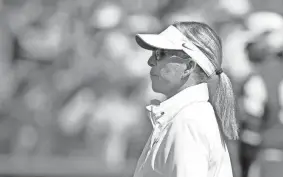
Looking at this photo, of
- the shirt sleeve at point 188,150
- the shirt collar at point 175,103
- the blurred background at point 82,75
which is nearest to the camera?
the shirt sleeve at point 188,150

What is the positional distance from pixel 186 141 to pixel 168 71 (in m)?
0.25

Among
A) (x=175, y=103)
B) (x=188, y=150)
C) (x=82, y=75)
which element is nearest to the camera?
(x=188, y=150)

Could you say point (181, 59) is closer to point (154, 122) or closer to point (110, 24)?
point (154, 122)

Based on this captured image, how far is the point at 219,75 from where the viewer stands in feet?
10.6

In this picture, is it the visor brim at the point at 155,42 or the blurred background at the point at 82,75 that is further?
the blurred background at the point at 82,75

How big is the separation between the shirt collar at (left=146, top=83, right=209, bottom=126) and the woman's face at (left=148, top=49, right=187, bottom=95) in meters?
0.03

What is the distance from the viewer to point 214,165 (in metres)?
3.11

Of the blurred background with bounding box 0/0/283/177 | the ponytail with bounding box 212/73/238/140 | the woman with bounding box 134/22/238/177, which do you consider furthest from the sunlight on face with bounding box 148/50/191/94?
the blurred background with bounding box 0/0/283/177

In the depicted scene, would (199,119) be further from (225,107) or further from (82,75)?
(82,75)

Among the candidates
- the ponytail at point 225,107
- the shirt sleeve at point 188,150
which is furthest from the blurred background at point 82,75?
the shirt sleeve at point 188,150

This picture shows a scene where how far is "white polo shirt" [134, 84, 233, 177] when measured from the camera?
9.86 feet

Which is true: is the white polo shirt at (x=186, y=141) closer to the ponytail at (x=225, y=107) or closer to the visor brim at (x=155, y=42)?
the ponytail at (x=225, y=107)

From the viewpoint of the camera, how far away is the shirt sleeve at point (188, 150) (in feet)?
9.80

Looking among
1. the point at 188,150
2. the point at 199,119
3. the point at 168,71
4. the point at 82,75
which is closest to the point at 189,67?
the point at 168,71
